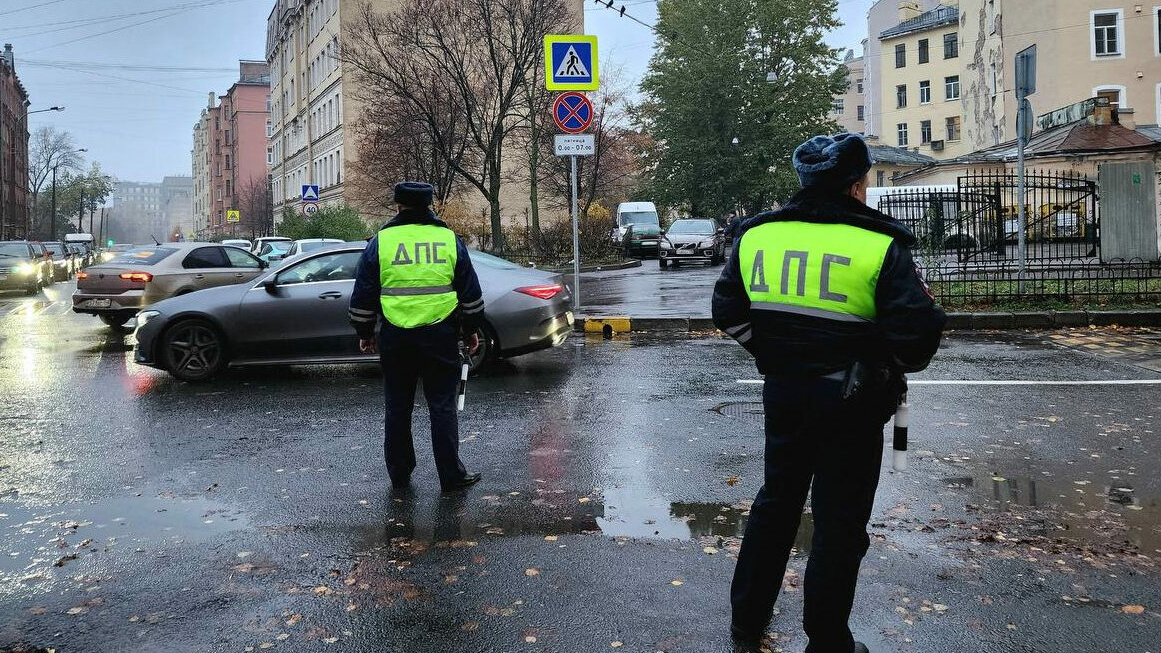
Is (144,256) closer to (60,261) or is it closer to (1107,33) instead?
(60,261)

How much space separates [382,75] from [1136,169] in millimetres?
22613

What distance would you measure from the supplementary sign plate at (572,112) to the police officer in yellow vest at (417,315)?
30.6 feet

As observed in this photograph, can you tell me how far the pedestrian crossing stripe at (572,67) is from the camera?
1458cm

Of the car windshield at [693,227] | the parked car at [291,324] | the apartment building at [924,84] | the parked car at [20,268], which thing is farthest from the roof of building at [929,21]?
the parked car at [291,324]

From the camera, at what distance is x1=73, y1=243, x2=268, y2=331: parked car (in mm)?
15609

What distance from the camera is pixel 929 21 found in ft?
232

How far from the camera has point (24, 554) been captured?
15.7ft

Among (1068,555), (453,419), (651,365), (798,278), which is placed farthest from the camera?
(651,365)

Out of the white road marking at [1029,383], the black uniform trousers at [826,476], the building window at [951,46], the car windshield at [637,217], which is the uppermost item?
the building window at [951,46]

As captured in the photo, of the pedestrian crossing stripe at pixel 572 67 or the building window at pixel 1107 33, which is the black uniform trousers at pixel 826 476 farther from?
the building window at pixel 1107 33

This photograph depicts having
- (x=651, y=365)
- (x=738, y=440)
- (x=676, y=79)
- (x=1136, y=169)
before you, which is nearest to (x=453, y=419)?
(x=738, y=440)

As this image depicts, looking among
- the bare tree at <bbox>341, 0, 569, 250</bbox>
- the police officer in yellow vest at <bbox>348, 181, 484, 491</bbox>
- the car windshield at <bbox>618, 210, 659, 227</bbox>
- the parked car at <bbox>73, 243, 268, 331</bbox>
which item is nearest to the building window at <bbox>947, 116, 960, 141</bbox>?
the car windshield at <bbox>618, 210, 659, 227</bbox>

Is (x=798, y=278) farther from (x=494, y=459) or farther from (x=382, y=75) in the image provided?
(x=382, y=75)

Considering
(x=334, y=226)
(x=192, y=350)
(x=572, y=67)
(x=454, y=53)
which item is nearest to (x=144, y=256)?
(x=192, y=350)
